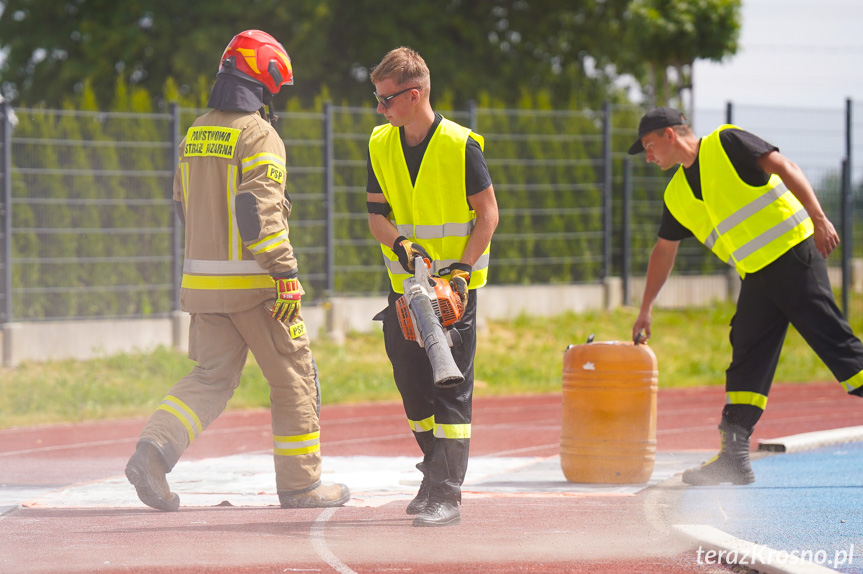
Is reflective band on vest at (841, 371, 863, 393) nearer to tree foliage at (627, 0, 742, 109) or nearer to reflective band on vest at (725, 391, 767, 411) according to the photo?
reflective band on vest at (725, 391, 767, 411)

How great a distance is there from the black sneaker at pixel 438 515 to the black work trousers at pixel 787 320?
2139mm

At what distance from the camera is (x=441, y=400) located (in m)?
5.45

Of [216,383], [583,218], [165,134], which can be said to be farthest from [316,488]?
[583,218]

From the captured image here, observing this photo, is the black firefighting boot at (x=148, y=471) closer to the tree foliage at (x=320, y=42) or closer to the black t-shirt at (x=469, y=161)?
the black t-shirt at (x=469, y=161)

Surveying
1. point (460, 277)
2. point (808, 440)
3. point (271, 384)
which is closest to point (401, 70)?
point (460, 277)

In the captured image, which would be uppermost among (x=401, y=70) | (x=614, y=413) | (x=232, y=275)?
(x=401, y=70)

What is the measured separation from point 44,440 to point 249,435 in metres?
1.61

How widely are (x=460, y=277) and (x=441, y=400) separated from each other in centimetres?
59

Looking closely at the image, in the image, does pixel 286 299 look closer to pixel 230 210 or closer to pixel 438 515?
pixel 230 210

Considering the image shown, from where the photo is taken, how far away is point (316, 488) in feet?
19.2

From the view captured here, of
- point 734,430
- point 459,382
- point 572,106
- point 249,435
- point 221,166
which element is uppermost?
point 572,106

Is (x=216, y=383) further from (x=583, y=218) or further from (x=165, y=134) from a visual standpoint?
(x=583, y=218)

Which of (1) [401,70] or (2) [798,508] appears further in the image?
(2) [798,508]

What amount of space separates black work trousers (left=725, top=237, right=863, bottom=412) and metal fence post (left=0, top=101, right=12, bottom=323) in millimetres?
9031
